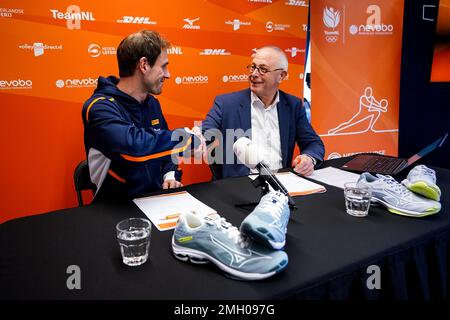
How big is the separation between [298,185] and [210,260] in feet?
2.71

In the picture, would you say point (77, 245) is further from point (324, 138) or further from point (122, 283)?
point (324, 138)

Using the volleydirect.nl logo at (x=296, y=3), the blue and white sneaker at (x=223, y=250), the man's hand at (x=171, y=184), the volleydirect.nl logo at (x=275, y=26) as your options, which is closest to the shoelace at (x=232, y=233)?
the blue and white sneaker at (x=223, y=250)

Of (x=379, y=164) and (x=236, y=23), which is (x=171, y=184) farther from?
(x=236, y=23)

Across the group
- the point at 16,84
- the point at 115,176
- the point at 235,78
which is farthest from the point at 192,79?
the point at 115,176

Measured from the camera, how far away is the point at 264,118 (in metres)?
2.59

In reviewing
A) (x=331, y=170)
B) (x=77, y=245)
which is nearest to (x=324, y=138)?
(x=331, y=170)

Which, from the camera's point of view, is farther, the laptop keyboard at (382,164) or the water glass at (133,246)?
the laptop keyboard at (382,164)

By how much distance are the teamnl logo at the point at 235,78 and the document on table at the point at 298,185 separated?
1650 mm

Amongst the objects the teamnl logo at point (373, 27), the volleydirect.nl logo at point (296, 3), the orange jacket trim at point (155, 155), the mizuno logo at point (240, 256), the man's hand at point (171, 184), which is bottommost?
the man's hand at point (171, 184)

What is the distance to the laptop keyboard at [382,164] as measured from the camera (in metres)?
1.89

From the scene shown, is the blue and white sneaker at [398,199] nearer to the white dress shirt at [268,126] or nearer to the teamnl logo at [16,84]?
the white dress shirt at [268,126]

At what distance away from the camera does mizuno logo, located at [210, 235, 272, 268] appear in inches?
35.9

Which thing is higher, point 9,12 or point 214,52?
point 9,12

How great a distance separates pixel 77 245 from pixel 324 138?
3.31 m
